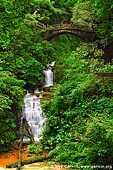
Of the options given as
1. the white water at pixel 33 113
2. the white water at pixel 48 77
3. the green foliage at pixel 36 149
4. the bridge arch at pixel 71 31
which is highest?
the bridge arch at pixel 71 31

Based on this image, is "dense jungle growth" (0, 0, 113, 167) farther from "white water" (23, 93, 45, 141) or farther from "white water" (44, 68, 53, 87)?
"white water" (23, 93, 45, 141)

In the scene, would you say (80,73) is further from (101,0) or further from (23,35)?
(23,35)

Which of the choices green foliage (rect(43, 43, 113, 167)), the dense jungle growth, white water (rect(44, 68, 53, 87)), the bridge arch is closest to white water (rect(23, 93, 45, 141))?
the dense jungle growth

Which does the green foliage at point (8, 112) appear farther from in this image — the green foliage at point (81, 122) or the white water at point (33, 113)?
the green foliage at point (81, 122)

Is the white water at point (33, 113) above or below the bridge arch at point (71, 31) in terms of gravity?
below

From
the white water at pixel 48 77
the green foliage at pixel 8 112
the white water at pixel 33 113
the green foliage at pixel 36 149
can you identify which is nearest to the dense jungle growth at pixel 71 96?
the green foliage at pixel 8 112

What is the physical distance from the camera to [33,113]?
1694 centimetres

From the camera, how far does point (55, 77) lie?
22.7m

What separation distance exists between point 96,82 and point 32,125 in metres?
6.17

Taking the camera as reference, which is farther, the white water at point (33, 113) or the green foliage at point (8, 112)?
the white water at point (33, 113)

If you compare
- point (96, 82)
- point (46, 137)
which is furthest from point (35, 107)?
point (96, 82)

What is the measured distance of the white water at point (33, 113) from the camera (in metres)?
15.9

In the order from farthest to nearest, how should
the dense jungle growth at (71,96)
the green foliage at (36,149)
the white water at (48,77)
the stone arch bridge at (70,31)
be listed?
the stone arch bridge at (70,31)
the white water at (48,77)
the green foliage at (36,149)
the dense jungle growth at (71,96)

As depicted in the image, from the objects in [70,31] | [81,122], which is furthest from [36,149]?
[70,31]
